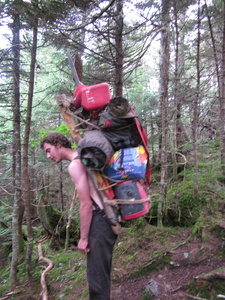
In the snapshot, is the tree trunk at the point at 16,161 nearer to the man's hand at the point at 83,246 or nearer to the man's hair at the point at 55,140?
the man's hair at the point at 55,140

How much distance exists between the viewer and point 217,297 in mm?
2871

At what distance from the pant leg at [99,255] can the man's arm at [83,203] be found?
2.7 inches

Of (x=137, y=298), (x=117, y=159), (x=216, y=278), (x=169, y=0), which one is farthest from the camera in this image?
(x=169, y=0)

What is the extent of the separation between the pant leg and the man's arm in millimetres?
69

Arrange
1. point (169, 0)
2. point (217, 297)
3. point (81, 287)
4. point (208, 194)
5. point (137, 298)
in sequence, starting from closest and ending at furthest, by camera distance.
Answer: point (217, 297) < point (137, 298) < point (81, 287) < point (169, 0) < point (208, 194)

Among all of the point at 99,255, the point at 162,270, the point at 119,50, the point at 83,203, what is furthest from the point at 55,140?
the point at 119,50

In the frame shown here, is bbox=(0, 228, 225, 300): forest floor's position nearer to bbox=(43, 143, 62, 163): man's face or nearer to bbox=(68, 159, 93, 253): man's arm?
bbox=(68, 159, 93, 253): man's arm

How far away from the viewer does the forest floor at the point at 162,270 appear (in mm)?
3311

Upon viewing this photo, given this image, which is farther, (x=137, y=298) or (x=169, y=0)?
(x=169, y=0)

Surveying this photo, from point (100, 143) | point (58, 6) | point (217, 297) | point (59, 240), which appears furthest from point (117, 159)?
point (59, 240)

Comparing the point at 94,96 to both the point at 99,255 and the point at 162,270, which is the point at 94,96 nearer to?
the point at 99,255

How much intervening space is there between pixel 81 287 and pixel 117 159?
10.7 ft

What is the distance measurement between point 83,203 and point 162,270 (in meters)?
Answer: 2.56

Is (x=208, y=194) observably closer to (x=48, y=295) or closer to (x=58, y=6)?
(x=48, y=295)
